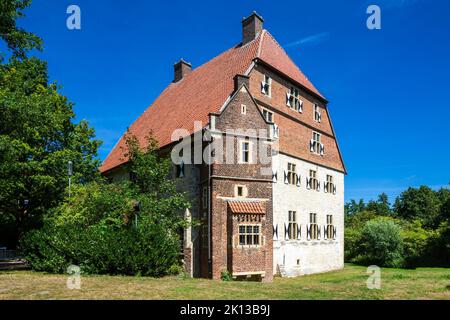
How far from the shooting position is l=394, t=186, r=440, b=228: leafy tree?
207 feet

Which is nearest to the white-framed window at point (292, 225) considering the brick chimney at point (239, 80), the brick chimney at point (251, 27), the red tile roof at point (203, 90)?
the red tile roof at point (203, 90)

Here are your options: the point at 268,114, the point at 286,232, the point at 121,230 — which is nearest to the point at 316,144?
the point at 268,114

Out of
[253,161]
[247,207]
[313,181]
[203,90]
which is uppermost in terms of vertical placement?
→ [203,90]

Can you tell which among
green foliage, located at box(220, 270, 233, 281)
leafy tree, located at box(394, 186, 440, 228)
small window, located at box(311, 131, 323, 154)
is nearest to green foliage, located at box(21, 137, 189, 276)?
green foliage, located at box(220, 270, 233, 281)

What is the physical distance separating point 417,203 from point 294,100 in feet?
143

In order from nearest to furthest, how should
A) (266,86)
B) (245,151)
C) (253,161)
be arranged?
(245,151) < (253,161) < (266,86)

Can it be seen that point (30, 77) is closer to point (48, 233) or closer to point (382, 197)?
point (48, 233)

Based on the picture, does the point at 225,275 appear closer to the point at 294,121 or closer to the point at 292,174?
the point at 292,174

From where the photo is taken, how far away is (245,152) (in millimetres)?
22422

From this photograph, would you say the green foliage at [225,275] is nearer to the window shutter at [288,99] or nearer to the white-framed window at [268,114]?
the white-framed window at [268,114]

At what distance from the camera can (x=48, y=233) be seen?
2175 cm

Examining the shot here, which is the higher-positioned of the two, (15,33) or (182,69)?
(182,69)
